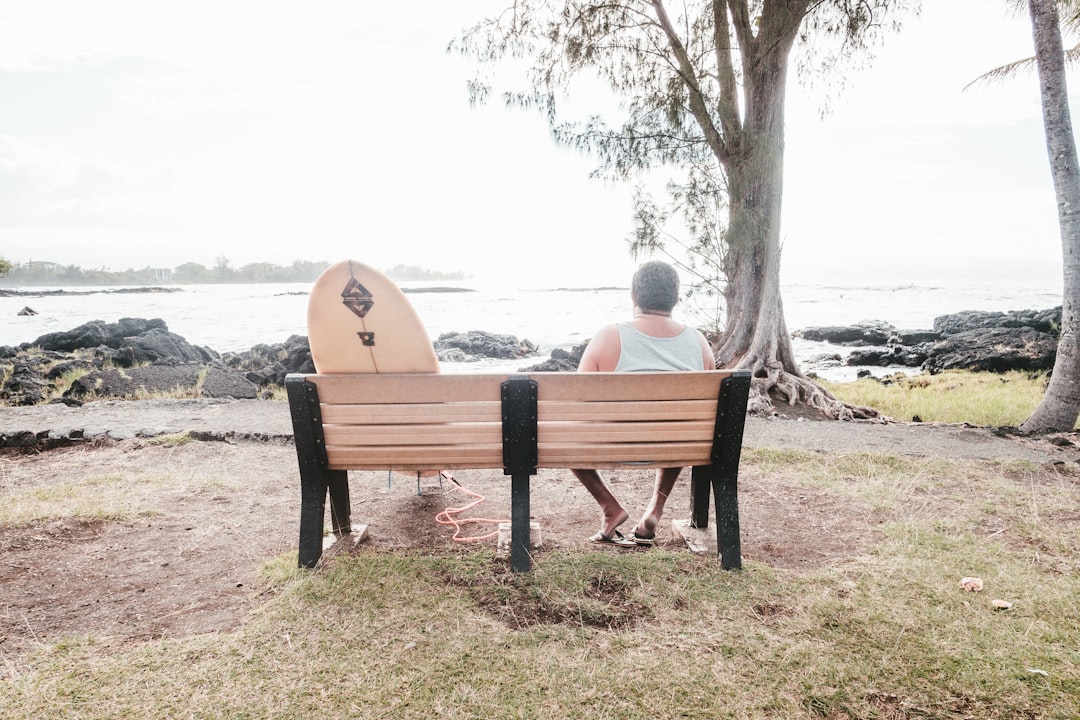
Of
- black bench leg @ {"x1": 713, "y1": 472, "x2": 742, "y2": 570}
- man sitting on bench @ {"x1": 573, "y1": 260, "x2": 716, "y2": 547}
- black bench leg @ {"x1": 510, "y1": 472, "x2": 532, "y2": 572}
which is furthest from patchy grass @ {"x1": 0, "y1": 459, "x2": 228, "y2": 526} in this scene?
black bench leg @ {"x1": 713, "y1": 472, "x2": 742, "y2": 570}

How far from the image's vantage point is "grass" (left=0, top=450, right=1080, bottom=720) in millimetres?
2238

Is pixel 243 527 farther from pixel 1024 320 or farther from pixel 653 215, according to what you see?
pixel 1024 320

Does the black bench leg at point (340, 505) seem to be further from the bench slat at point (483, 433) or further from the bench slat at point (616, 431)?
the bench slat at point (616, 431)

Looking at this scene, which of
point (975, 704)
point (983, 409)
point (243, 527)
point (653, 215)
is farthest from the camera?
point (653, 215)

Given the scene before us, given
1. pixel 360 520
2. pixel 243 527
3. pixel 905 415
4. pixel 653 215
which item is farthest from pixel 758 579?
pixel 653 215

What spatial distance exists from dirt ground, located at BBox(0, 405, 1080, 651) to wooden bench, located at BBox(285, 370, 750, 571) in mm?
591

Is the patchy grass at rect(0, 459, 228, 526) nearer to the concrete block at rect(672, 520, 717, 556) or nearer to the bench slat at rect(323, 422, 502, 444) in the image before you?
the bench slat at rect(323, 422, 502, 444)

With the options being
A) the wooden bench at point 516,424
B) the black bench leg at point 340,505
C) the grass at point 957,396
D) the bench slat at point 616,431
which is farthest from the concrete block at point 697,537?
the grass at point 957,396

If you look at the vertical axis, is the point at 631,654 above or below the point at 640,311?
below

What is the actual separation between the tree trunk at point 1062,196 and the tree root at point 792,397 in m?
1.87

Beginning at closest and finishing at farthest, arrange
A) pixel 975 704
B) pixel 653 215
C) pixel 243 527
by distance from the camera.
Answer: pixel 975 704 < pixel 243 527 < pixel 653 215

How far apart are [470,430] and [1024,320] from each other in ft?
92.1

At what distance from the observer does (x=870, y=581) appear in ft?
10.4

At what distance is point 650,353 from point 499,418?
92 centimetres
